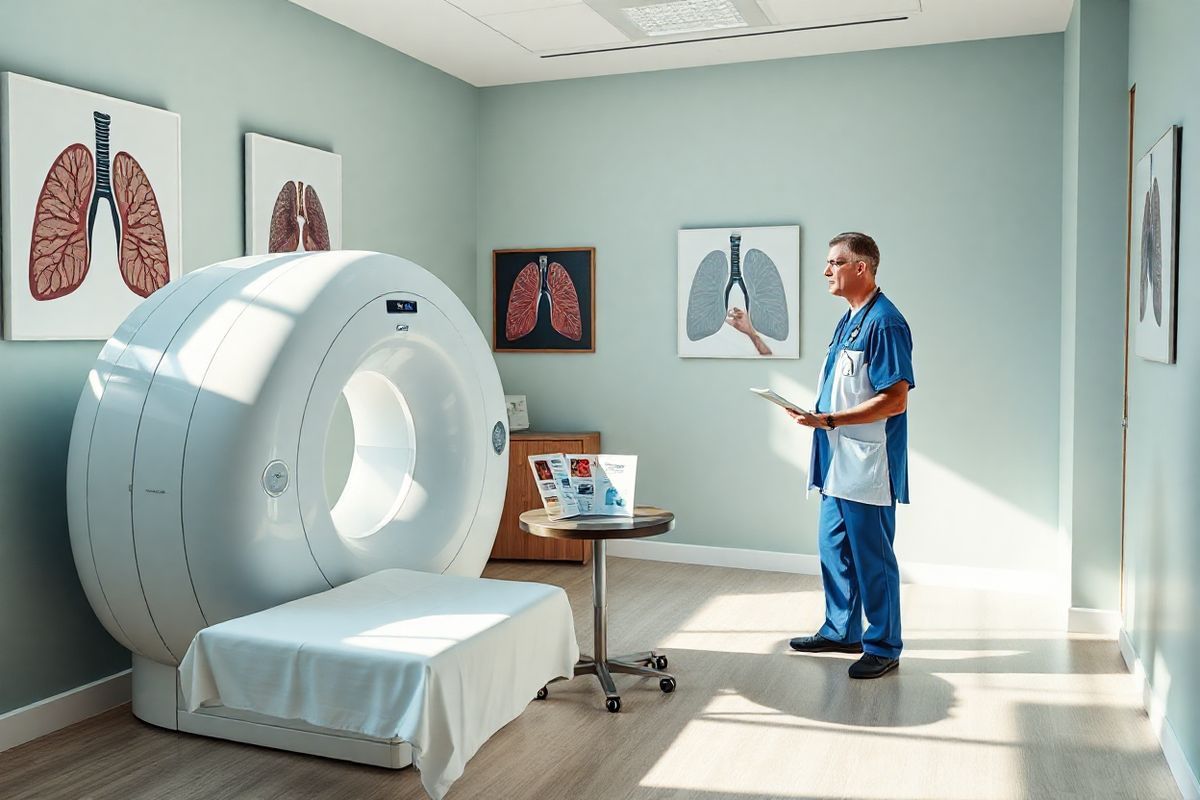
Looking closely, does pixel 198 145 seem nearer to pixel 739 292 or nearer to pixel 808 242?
pixel 739 292

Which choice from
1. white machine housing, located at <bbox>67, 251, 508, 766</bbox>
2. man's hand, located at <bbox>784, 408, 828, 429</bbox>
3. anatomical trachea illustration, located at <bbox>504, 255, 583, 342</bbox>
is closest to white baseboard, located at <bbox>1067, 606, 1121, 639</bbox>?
man's hand, located at <bbox>784, 408, 828, 429</bbox>

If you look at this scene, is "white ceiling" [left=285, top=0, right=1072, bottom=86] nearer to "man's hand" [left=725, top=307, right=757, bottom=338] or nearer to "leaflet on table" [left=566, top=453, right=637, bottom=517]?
"man's hand" [left=725, top=307, right=757, bottom=338]

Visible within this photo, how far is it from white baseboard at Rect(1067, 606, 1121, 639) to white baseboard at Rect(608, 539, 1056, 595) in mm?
629

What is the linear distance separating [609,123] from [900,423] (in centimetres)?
251

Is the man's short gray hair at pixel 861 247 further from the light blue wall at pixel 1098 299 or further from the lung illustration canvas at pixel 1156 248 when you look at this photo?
the light blue wall at pixel 1098 299

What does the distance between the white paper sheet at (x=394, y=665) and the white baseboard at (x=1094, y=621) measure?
89.5 inches

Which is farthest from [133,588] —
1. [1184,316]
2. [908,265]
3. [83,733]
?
[908,265]

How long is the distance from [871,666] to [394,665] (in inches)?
71.8

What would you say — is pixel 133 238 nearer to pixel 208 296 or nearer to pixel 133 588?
pixel 208 296

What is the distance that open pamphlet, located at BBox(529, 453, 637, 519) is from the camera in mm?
3275

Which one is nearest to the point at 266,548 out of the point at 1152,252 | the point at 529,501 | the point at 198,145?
the point at 198,145

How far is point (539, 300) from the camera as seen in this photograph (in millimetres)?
5508

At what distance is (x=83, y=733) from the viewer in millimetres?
3061

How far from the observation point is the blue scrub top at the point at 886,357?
3391mm
